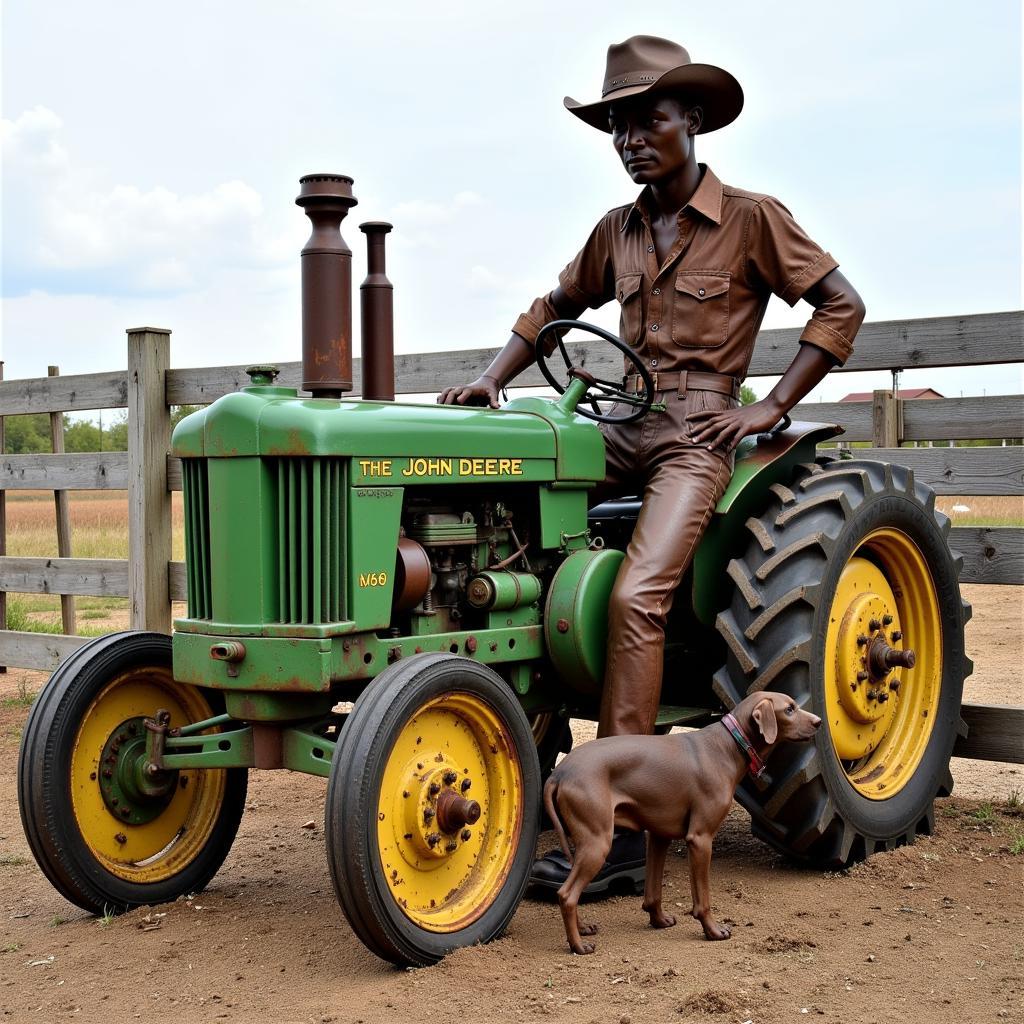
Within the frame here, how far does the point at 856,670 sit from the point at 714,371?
116 centimetres

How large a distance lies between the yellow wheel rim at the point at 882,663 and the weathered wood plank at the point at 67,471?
15.9 feet

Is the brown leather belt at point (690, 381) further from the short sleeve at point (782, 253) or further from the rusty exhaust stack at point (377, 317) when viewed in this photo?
the rusty exhaust stack at point (377, 317)

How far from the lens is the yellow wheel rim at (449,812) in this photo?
3.71 m

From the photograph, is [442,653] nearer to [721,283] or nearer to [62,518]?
[721,283]

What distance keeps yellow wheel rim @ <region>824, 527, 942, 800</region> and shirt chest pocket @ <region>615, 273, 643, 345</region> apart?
112 cm

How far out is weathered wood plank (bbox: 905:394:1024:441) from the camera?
5.79 metres

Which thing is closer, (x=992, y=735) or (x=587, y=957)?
(x=587, y=957)

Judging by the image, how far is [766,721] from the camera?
13.2 ft

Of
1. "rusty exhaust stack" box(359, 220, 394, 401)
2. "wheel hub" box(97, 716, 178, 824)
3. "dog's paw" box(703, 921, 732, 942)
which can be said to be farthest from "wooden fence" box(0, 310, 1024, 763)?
"wheel hub" box(97, 716, 178, 824)

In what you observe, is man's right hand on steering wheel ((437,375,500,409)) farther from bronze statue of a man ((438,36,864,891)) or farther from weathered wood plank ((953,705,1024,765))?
weathered wood plank ((953,705,1024,765))

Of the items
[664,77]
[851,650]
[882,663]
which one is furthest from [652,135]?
[882,663]

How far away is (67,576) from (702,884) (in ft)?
19.2

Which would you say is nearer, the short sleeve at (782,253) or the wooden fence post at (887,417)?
the short sleeve at (782,253)

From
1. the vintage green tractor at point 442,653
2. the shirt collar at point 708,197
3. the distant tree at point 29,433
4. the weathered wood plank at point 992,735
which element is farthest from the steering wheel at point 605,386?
the distant tree at point 29,433
